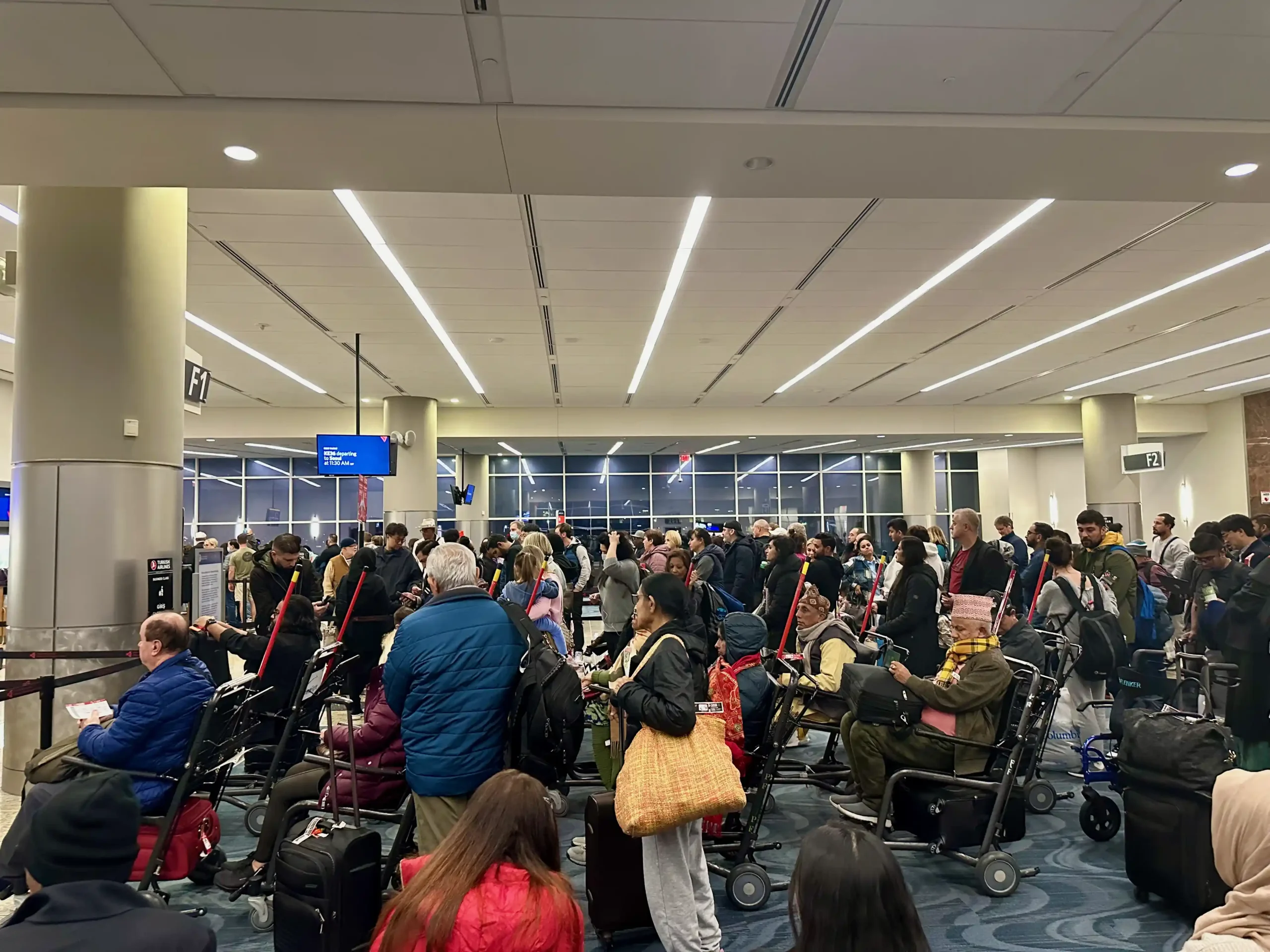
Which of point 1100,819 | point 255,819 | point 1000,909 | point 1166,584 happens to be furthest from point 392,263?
point 1166,584

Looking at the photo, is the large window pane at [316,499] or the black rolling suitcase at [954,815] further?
the large window pane at [316,499]

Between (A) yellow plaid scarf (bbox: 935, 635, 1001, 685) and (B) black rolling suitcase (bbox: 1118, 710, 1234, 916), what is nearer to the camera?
(B) black rolling suitcase (bbox: 1118, 710, 1234, 916)

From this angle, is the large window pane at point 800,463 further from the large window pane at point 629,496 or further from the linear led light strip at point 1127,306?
the linear led light strip at point 1127,306

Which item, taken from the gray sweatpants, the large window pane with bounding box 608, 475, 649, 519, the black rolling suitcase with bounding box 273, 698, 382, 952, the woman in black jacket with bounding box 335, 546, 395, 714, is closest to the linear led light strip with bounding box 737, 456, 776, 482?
the large window pane with bounding box 608, 475, 649, 519

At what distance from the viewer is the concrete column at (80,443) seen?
4.84 metres

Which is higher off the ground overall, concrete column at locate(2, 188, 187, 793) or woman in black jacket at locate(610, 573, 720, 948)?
concrete column at locate(2, 188, 187, 793)

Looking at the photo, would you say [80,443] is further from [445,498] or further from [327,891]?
[445,498]

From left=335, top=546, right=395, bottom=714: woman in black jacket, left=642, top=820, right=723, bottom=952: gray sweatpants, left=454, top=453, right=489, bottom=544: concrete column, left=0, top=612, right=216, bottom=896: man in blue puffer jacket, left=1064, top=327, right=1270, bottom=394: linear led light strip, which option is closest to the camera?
left=642, top=820, right=723, bottom=952: gray sweatpants

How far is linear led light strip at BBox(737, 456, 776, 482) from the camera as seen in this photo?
84.1 ft

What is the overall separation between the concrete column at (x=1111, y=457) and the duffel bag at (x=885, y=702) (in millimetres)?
13007

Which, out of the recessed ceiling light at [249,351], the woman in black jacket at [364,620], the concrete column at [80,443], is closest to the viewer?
the concrete column at [80,443]

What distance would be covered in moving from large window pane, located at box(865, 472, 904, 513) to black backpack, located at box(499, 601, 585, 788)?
2426cm

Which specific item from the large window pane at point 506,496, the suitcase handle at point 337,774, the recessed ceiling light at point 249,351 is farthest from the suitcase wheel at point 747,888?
the large window pane at point 506,496

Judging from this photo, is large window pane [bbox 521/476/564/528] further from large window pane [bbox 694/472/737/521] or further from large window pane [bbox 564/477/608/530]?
large window pane [bbox 694/472/737/521]
